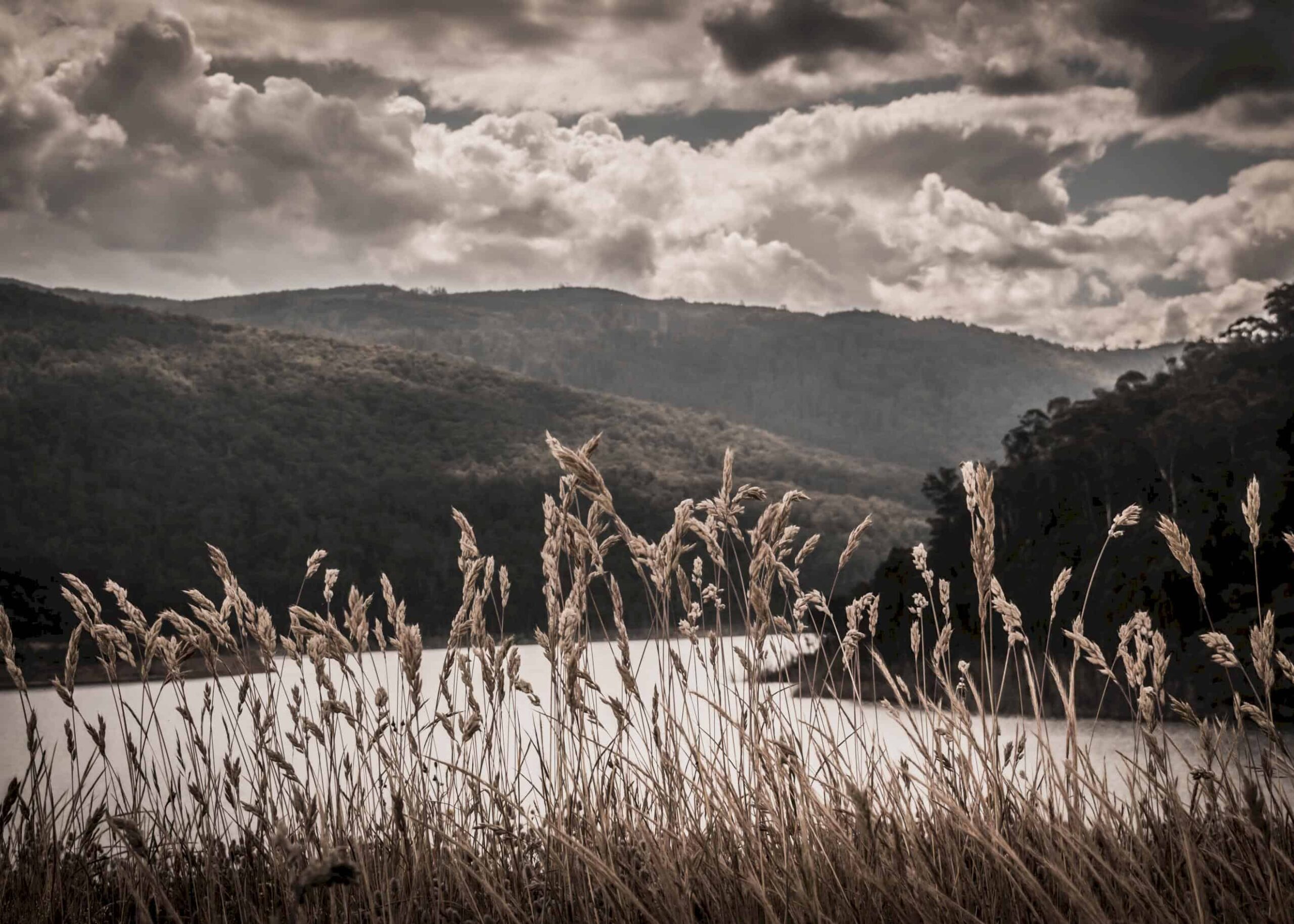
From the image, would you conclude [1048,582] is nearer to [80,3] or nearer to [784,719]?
[784,719]

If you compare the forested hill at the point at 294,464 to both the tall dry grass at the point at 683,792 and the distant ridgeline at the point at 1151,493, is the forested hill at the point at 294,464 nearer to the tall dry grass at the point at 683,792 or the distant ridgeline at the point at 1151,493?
the distant ridgeline at the point at 1151,493

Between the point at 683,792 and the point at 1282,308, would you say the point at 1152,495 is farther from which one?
the point at 683,792

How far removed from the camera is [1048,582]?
39.8 m

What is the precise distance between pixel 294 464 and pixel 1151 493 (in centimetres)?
7568

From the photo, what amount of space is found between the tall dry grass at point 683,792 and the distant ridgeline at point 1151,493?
27760mm

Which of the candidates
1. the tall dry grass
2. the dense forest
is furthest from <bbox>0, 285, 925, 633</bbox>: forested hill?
the tall dry grass

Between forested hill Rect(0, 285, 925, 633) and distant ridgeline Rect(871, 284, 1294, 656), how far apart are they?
30289 mm

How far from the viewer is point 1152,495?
39.0m

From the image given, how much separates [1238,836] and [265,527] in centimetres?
8855

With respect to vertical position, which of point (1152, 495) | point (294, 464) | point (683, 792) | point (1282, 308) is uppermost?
point (1282, 308)

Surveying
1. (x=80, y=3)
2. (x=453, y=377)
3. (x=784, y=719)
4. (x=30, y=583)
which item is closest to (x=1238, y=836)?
(x=784, y=719)

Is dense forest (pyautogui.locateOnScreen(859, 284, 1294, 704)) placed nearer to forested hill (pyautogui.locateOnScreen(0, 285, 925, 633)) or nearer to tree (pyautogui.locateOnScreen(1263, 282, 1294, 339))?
tree (pyautogui.locateOnScreen(1263, 282, 1294, 339))

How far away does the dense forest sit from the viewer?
3048 centimetres

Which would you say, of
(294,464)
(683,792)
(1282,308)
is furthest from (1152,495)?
(294,464)
